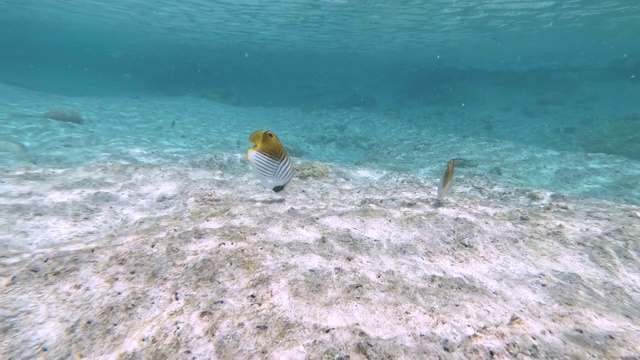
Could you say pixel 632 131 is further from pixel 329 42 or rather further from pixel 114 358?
pixel 329 42

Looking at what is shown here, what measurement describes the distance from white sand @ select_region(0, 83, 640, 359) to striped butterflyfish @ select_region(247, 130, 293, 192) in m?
0.58

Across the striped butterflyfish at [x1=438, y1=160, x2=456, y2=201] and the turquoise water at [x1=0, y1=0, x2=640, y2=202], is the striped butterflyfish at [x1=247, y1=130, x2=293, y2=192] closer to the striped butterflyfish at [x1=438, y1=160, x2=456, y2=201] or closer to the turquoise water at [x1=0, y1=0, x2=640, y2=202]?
the striped butterflyfish at [x1=438, y1=160, x2=456, y2=201]

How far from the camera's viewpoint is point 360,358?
5.56ft

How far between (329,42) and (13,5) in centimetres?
3711

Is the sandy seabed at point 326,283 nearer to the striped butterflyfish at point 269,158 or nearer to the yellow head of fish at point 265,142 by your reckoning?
the striped butterflyfish at point 269,158

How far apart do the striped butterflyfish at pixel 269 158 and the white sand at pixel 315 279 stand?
577 millimetres

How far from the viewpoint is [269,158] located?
2.56 m

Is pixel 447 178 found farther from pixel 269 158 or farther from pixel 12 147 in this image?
pixel 12 147

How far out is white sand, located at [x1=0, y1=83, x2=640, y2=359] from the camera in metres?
1.84

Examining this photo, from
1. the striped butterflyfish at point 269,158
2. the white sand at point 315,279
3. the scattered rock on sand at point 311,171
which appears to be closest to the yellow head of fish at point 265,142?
the striped butterflyfish at point 269,158

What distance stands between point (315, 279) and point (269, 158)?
0.97m

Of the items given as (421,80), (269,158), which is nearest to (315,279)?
(269,158)

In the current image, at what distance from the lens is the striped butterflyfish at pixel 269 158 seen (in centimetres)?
254

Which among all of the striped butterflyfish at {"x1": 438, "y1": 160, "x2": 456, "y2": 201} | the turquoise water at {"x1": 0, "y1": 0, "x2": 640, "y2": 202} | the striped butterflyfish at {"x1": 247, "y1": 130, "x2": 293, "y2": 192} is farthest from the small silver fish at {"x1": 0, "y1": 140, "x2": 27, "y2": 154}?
the striped butterflyfish at {"x1": 438, "y1": 160, "x2": 456, "y2": 201}
